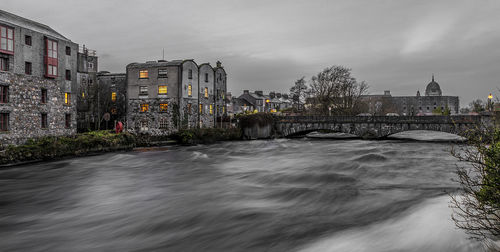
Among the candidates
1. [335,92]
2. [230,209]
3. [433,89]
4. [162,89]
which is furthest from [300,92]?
[433,89]

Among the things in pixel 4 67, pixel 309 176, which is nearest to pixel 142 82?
pixel 4 67

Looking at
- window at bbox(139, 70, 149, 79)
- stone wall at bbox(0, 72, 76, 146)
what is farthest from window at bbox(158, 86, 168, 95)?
stone wall at bbox(0, 72, 76, 146)

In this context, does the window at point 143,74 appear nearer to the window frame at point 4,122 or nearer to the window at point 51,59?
the window at point 51,59

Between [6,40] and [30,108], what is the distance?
249 inches

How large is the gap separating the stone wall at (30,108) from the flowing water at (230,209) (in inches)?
406

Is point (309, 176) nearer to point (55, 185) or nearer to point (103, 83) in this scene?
point (55, 185)

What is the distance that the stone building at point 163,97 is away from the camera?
4944cm

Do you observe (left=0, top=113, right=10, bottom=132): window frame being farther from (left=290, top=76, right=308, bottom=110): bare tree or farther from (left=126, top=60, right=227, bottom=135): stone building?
(left=290, top=76, right=308, bottom=110): bare tree

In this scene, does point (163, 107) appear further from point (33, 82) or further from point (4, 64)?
point (4, 64)

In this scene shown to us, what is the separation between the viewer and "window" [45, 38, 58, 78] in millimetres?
33094

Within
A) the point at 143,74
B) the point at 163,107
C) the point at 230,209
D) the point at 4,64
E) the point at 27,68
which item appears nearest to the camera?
the point at 230,209

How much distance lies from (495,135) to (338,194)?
7513 mm

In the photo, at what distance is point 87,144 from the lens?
27.9 meters

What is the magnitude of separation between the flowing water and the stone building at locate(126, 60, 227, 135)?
28.1 metres
